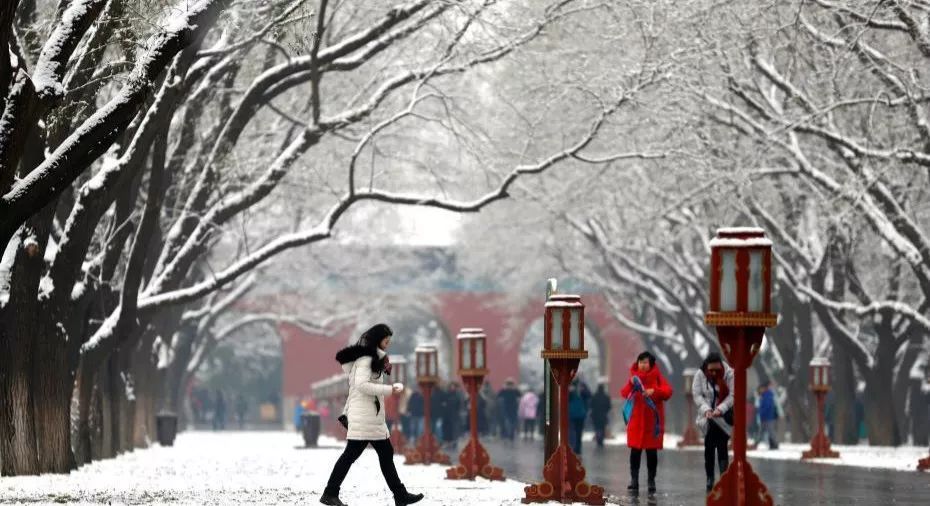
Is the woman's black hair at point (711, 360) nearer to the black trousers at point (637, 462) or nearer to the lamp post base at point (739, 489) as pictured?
the black trousers at point (637, 462)

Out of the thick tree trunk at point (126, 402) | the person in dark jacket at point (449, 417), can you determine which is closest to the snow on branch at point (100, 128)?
the thick tree trunk at point (126, 402)

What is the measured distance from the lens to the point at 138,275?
2208 centimetres

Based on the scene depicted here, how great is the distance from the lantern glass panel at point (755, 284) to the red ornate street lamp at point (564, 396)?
4228 mm

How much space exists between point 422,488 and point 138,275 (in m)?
6.08

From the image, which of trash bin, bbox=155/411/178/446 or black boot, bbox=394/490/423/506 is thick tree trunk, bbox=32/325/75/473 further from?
trash bin, bbox=155/411/178/446

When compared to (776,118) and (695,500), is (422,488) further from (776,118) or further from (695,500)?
(776,118)

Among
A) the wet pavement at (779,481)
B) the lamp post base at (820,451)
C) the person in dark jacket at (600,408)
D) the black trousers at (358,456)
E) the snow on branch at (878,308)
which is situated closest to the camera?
the black trousers at (358,456)

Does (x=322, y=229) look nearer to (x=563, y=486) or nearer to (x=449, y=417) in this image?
(x=563, y=486)

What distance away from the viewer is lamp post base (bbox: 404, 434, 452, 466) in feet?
82.5

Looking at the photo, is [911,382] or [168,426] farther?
[911,382]

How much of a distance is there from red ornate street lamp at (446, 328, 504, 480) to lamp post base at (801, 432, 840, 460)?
807 cm

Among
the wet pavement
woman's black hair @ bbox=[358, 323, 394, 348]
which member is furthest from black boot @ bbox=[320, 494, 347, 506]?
the wet pavement

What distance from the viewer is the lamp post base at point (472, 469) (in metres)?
19.6

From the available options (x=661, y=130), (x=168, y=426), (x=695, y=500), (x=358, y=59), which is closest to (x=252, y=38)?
(x=358, y=59)
